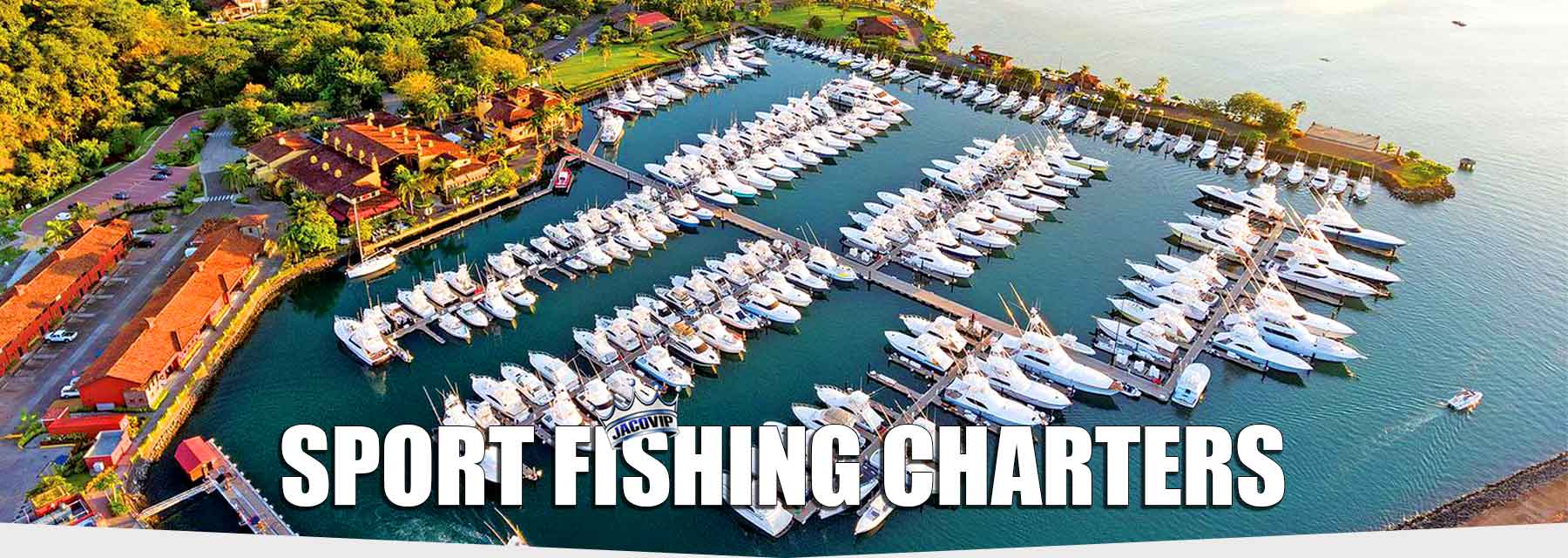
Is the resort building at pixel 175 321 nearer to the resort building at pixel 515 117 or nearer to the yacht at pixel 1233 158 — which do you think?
the resort building at pixel 515 117

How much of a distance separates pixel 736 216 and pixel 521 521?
112ft

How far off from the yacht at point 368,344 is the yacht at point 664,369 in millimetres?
14734

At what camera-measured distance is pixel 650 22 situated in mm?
115312

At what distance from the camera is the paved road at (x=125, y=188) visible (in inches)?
2721

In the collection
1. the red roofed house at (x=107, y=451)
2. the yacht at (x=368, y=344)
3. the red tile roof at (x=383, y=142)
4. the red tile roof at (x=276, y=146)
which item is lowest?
the red roofed house at (x=107, y=451)

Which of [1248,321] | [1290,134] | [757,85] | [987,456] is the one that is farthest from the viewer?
[757,85]

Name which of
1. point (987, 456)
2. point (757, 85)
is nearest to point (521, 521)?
point (987, 456)

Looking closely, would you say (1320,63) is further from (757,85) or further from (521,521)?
(521,521)

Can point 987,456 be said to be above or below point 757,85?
below

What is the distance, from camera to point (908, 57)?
10831cm

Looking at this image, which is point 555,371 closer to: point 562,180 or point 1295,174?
point 562,180

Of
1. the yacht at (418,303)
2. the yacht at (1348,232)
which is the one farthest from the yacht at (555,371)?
the yacht at (1348,232)

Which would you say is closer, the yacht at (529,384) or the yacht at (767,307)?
the yacht at (529,384)

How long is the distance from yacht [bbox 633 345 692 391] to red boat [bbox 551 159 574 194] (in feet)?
88.8
